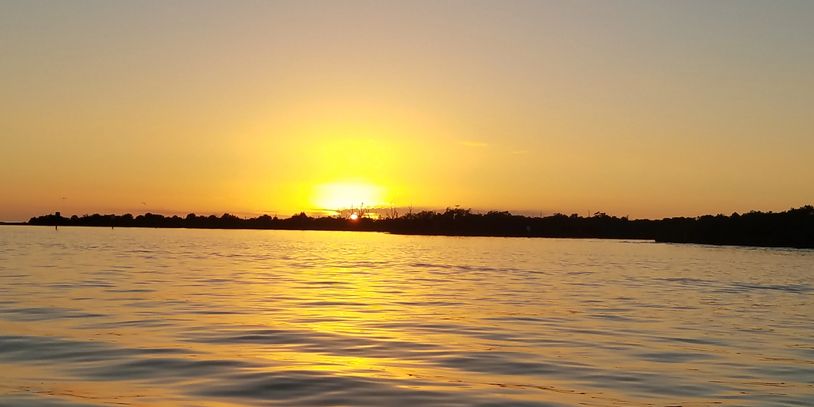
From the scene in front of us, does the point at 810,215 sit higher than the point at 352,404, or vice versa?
the point at 810,215

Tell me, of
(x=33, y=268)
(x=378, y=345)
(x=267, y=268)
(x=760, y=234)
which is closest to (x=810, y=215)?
(x=760, y=234)

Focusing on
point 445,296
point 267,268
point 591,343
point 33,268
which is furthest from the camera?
point 267,268

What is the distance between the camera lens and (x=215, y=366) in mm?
16906

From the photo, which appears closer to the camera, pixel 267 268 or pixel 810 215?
pixel 267 268

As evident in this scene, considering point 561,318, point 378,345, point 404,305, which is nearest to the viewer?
point 378,345

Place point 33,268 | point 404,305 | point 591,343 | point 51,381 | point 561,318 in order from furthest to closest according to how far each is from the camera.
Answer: point 33,268, point 404,305, point 561,318, point 591,343, point 51,381

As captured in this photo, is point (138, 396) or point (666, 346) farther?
point (666, 346)

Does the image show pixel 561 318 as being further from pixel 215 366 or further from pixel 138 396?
pixel 138 396

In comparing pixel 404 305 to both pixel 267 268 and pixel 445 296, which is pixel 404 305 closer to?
pixel 445 296

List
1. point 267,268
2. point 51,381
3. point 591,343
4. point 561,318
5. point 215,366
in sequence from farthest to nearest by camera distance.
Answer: point 267,268 < point 561,318 < point 591,343 < point 215,366 < point 51,381

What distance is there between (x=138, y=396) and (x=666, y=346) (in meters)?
13.7

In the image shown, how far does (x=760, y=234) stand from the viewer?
177750mm

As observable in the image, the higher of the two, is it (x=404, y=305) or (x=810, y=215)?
(x=810, y=215)

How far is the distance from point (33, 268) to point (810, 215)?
550ft
